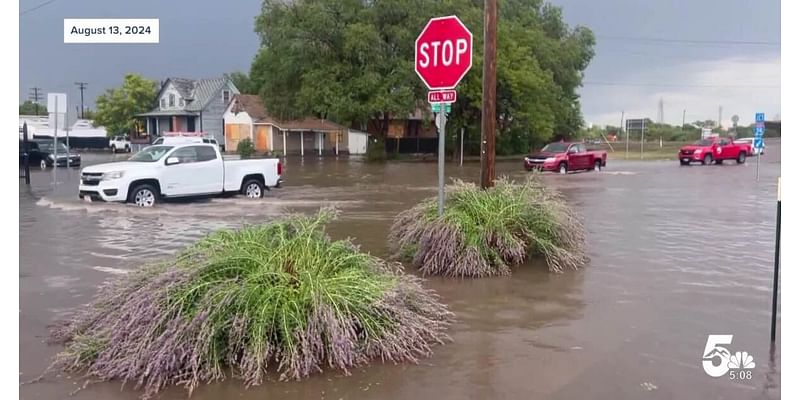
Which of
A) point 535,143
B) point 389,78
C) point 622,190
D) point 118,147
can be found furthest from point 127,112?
point 622,190

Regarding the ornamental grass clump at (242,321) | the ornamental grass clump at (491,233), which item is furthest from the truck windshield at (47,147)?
the ornamental grass clump at (242,321)

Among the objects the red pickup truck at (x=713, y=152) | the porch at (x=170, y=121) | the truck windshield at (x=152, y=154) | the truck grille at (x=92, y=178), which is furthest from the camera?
the porch at (x=170, y=121)

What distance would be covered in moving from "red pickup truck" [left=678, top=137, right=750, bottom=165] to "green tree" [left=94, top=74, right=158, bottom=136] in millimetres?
34721

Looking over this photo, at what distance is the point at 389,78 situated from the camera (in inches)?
1508

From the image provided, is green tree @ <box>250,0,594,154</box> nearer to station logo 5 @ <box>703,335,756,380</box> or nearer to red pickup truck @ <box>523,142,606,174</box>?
red pickup truck @ <box>523,142,606,174</box>

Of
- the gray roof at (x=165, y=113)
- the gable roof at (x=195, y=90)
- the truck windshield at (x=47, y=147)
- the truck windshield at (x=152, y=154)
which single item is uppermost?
the gable roof at (x=195, y=90)

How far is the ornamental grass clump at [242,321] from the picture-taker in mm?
4688

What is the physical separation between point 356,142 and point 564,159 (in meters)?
23.8

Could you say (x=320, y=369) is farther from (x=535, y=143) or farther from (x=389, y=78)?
(x=535, y=143)

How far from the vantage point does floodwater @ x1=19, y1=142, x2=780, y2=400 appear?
4.70m

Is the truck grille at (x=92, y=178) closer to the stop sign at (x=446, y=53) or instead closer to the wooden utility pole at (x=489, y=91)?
the wooden utility pole at (x=489, y=91)

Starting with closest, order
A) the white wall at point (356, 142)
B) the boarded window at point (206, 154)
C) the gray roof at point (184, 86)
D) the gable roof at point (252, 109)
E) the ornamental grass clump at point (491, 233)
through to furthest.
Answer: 1. the ornamental grass clump at point (491, 233)
2. the boarded window at point (206, 154)
3. the gray roof at point (184, 86)
4. the gable roof at point (252, 109)
5. the white wall at point (356, 142)
